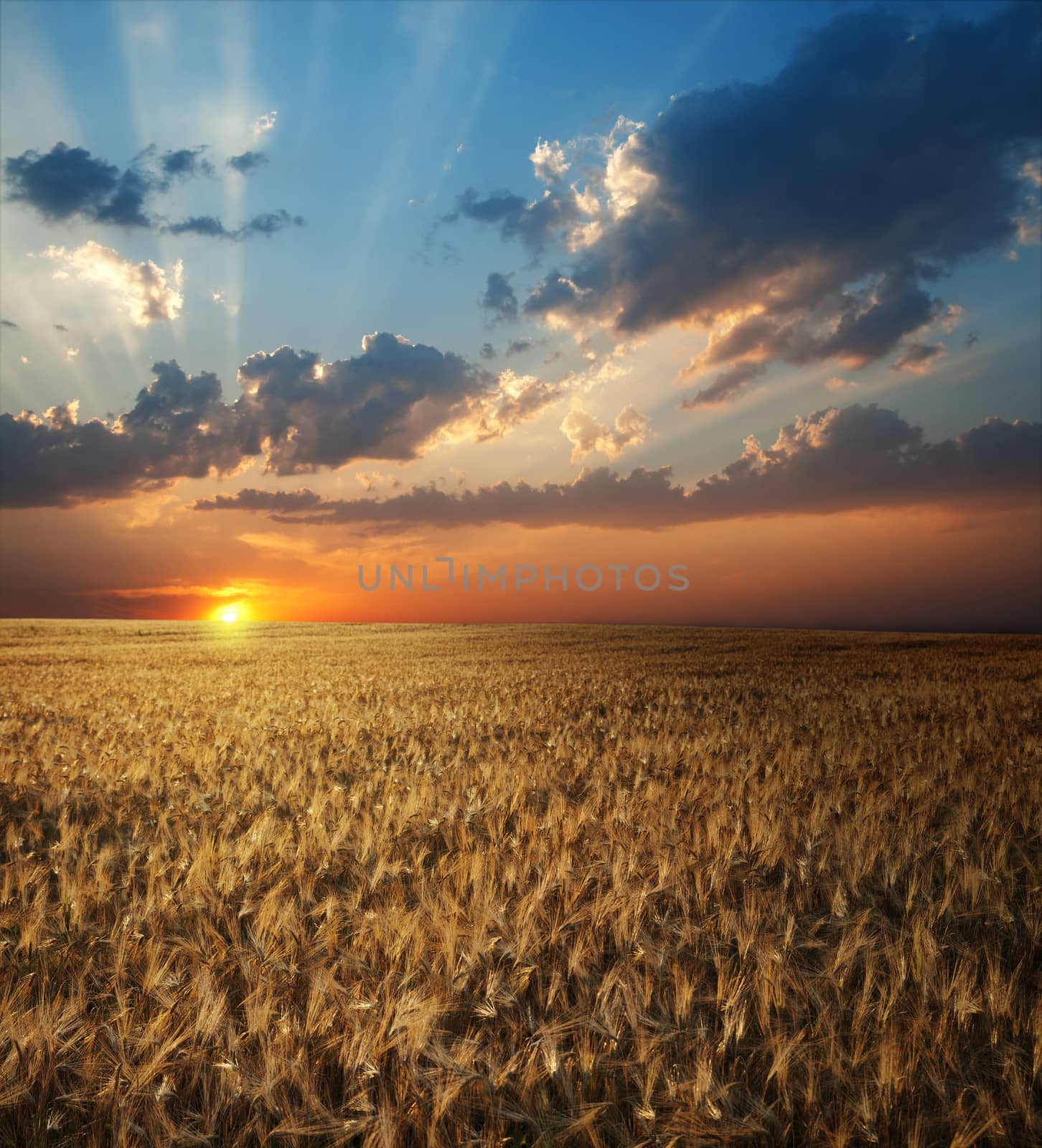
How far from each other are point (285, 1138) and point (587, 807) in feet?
10.7

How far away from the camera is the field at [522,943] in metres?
2.12

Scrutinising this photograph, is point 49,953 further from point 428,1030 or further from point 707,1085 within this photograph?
point 707,1085

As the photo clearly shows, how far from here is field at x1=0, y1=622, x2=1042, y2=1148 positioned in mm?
2121

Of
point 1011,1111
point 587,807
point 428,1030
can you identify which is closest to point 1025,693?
Result: point 587,807

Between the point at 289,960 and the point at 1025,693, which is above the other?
the point at 289,960

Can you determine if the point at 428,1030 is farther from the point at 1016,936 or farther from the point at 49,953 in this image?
the point at 1016,936

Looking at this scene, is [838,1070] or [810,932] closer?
[838,1070]

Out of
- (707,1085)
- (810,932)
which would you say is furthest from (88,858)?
(810,932)

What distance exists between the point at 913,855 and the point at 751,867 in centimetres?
115

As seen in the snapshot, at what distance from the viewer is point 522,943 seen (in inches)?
116

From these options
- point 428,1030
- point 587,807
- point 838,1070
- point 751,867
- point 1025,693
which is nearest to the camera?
point 838,1070

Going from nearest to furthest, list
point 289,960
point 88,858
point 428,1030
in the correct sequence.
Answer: point 428,1030
point 289,960
point 88,858

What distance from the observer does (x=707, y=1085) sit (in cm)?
206

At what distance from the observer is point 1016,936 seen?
3289mm
